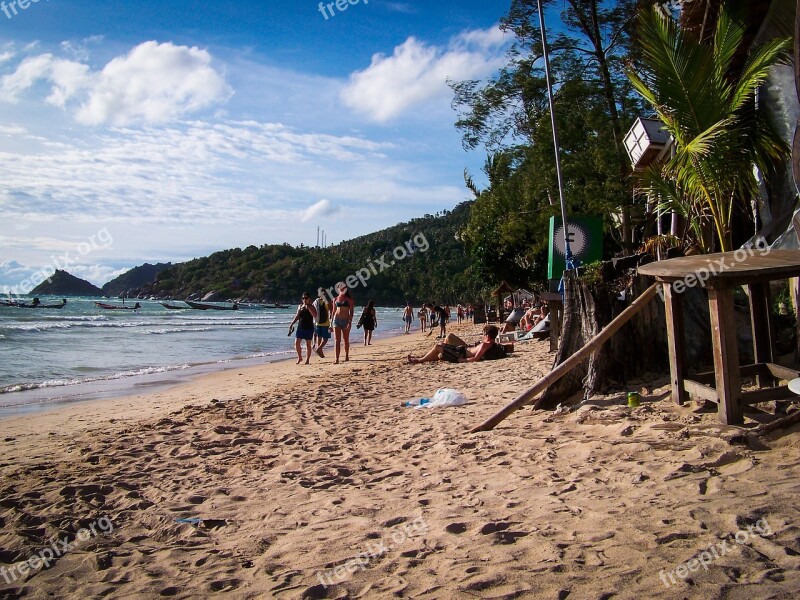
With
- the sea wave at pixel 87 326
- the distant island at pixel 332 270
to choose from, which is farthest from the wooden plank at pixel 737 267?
the distant island at pixel 332 270

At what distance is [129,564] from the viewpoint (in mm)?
2980

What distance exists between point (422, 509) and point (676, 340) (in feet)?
8.65

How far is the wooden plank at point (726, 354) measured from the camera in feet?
12.8

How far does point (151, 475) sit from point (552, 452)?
3.04 metres

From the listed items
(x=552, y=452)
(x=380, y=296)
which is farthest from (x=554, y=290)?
(x=380, y=296)

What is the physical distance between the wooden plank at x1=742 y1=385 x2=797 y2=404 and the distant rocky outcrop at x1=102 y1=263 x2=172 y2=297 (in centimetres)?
16410

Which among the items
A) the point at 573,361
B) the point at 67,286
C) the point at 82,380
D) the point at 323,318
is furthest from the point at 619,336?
the point at 67,286

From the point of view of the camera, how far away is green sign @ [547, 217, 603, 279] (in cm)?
955

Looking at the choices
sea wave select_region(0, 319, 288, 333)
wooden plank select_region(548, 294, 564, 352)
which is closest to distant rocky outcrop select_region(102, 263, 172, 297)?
sea wave select_region(0, 319, 288, 333)

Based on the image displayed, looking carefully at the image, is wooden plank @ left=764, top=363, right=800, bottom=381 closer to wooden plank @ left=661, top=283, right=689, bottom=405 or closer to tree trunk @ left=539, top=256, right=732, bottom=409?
wooden plank @ left=661, top=283, right=689, bottom=405

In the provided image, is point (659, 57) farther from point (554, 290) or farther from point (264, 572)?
point (264, 572)

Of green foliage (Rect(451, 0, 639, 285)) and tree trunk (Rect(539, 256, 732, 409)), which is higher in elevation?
green foliage (Rect(451, 0, 639, 285))

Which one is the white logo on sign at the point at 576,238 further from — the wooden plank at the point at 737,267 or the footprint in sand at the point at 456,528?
the footprint in sand at the point at 456,528

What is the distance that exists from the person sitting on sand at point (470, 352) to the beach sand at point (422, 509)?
5.30 m
